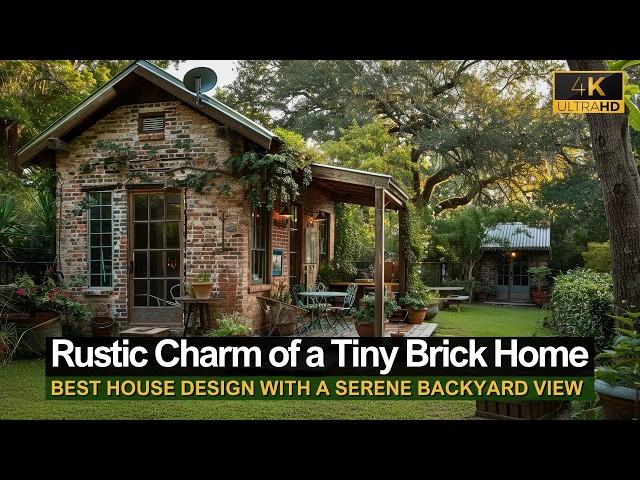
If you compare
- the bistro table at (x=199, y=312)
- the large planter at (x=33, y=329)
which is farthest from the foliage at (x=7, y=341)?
the bistro table at (x=199, y=312)

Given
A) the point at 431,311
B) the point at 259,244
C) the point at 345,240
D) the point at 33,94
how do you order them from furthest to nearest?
the point at 345,240 < the point at 431,311 < the point at 33,94 < the point at 259,244

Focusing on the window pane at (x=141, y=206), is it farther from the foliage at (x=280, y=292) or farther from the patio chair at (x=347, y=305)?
the patio chair at (x=347, y=305)

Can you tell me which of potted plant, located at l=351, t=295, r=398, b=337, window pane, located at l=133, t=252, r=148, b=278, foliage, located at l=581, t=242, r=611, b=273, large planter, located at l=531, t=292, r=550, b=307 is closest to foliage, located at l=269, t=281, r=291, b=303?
potted plant, located at l=351, t=295, r=398, b=337

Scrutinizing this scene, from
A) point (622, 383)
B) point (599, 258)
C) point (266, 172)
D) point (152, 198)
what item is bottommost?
point (622, 383)

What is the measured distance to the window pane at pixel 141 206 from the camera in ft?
24.6

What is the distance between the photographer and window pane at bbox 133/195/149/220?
7496 mm

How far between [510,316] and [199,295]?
25.9 ft

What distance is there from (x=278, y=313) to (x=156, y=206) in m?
2.29

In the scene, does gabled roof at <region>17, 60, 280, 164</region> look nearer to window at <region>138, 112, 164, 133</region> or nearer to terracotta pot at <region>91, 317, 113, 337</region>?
window at <region>138, 112, 164, 133</region>

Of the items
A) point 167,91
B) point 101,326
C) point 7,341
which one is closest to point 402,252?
point 167,91

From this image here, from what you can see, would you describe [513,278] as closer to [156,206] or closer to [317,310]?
[317,310]

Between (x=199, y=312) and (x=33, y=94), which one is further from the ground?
(x=33, y=94)

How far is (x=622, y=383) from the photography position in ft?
11.2

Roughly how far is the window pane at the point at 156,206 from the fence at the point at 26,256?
64.6 inches
